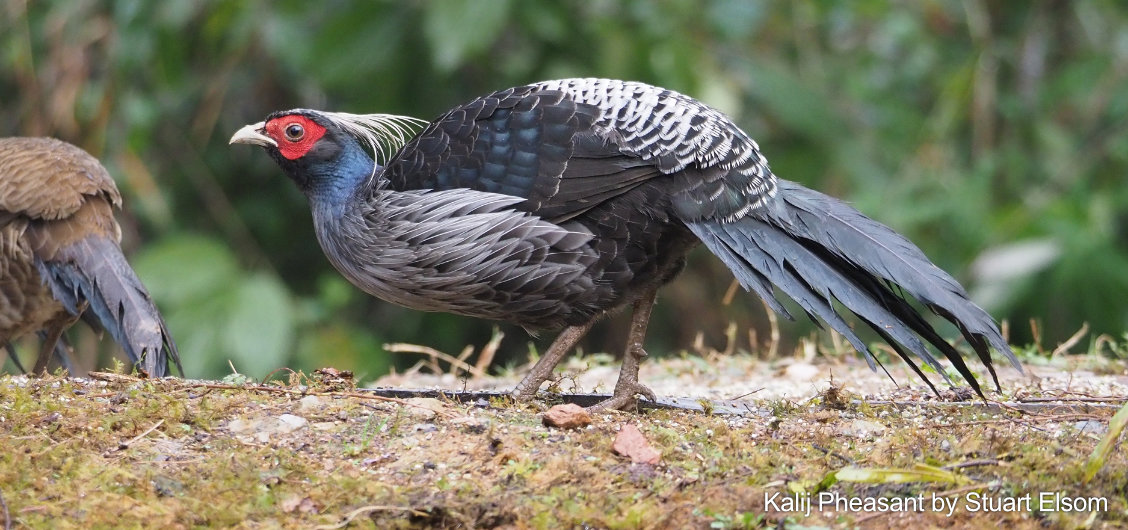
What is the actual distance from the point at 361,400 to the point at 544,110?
1.20 m

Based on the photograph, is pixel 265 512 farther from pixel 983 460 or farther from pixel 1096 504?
pixel 1096 504

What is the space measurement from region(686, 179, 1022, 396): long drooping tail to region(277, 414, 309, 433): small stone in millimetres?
1418

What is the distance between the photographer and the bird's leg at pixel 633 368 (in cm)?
403

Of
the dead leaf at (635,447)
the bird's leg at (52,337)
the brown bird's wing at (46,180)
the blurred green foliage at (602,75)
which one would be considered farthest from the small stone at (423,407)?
the blurred green foliage at (602,75)

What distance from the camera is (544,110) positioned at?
13.3ft

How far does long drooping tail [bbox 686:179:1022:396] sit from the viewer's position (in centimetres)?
371

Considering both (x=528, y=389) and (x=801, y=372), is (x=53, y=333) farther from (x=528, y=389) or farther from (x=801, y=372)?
(x=801, y=372)

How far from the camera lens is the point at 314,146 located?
4539 millimetres

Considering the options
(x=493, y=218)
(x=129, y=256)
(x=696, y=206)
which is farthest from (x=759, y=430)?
(x=129, y=256)

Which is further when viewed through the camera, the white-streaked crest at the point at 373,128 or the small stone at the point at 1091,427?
the white-streaked crest at the point at 373,128

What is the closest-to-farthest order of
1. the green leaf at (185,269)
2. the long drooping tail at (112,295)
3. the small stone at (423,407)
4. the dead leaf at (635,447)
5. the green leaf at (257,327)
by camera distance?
the dead leaf at (635,447) → the small stone at (423,407) → the long drooping tail at (112,295) → the green leaf at (257,327) → the green leaf at (185,269)

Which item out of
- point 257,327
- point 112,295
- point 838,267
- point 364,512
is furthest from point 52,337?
point 838,267

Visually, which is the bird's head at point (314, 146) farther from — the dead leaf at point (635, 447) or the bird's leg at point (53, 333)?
the dead leaf at point (635, 447)

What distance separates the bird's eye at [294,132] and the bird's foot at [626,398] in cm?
158
